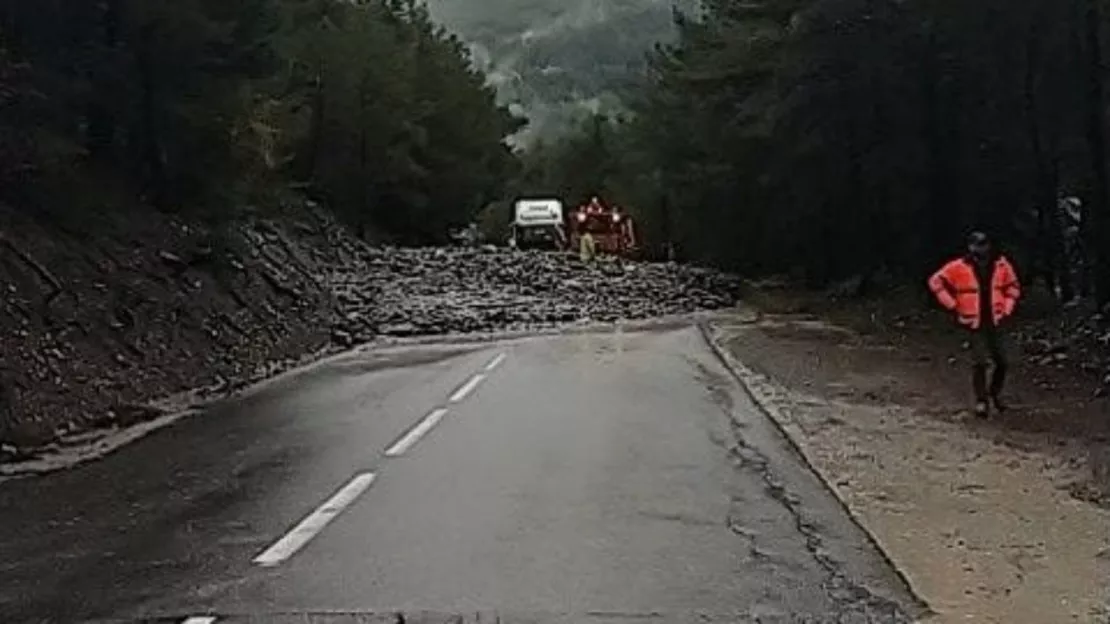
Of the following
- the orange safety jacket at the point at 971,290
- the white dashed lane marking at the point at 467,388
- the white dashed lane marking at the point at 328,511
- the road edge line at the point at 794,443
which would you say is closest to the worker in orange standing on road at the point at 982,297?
the orange safety jacket at the point at 971,290

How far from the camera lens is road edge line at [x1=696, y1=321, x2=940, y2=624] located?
794 cm

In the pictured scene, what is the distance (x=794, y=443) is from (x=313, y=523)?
527 centimetres

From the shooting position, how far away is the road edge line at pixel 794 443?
7.94 metres

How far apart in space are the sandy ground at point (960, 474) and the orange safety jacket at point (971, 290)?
1.05 m

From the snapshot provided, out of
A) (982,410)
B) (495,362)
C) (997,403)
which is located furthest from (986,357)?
(495,362)

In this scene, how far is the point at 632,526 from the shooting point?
10109 mm

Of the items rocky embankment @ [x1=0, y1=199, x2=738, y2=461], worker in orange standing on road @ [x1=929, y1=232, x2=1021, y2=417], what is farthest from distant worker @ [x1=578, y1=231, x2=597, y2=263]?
worker in orange standing on road @ [x1=929, y1=232, x2=1021, y2=417]

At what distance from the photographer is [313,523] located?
34.3 feet

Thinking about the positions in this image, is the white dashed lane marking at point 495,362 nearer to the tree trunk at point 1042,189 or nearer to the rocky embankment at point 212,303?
the rocky embankment at point 212,303

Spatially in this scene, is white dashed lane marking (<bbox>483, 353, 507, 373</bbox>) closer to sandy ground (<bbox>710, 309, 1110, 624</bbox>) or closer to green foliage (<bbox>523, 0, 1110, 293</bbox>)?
sandy ground (<bbox>710, 309, 1110, 624</bbox>)

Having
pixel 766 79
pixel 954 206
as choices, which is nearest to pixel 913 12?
pixel 954 206

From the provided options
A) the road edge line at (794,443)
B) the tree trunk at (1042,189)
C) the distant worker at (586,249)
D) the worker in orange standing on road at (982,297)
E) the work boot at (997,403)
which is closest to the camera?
the road edge line at (794,443)

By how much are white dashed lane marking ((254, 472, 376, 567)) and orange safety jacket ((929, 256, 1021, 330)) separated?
6618mm

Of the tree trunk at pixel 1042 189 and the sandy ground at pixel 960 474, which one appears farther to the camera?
the tree trunk at pixel 1042 189
